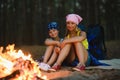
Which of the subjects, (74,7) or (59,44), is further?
(74,7)

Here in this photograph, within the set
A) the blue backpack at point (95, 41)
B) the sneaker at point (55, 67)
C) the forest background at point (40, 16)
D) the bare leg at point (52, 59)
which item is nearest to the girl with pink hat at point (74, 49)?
the sneaker at point (55, 67)

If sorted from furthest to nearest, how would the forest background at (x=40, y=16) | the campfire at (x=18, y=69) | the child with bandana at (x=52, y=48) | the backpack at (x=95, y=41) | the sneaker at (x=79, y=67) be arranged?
1. the forest background at (x=40, y=16)
2. the backpack at (x=95, y=41)
3. the child with bandana at (x=52, y=48)
4. the sneaker at (x=79, y=67)
5. the campfire at (x=18, y=69)

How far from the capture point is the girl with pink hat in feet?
21.6

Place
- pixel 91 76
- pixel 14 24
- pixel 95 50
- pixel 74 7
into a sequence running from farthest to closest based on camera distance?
pixel 74 7 < pixel 14 24 < pixel 95 50 < pixel 91 76

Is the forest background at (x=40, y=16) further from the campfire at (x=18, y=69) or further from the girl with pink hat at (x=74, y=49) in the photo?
the campfire at (x=18, y=69)

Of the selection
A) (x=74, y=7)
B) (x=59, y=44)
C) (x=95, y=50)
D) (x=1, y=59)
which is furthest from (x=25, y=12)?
(x=1, y=59)

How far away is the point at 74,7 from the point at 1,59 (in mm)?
12126

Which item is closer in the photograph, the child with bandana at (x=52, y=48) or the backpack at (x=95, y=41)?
the child with bandana at (x=52, y=48)

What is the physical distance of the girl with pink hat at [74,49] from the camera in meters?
6.57

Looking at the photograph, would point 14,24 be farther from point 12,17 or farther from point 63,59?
point 63,59

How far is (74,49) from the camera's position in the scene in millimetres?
6809

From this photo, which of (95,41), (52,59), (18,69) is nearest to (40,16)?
(95,41)

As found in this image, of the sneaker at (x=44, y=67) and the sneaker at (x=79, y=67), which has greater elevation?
the sneaker at (x=44, y=67)

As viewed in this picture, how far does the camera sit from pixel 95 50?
26.1 feet
